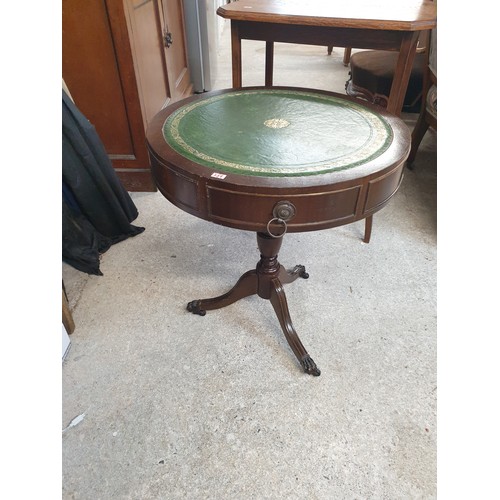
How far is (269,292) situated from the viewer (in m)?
1.47

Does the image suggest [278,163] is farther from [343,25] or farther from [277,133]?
Answer: [343,25]

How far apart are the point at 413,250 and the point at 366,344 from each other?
0.69 metres

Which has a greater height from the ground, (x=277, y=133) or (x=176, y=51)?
(x=277, y=133)

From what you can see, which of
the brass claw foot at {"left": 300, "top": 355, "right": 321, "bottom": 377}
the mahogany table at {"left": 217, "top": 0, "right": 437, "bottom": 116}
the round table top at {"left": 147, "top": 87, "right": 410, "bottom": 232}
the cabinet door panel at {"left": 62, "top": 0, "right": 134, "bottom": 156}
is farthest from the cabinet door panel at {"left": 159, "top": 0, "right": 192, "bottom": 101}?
the brass claw foot at {"left": 300, "top": 355, "right": 321, "bottom": 377}

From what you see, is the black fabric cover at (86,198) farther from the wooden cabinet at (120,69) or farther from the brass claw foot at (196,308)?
the brass claw foot at (196,308)

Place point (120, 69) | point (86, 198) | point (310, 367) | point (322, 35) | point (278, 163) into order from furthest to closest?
point (120, 69) < point (86, 198) < point (322, 35) < point (310, 367) < point (278, 163)

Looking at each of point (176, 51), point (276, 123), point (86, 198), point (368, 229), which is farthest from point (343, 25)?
point (176, 51)

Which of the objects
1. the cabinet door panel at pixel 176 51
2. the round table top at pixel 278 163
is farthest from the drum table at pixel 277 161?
the cabinet door panel at pixel 176 51

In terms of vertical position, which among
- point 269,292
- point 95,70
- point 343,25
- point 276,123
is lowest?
point 269,292

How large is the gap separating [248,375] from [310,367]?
0.22 metres

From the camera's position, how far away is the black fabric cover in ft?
5.29

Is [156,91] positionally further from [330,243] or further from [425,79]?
[425,79]

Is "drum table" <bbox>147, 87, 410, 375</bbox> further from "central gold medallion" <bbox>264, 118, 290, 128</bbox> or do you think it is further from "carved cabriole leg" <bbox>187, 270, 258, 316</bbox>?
"carved cabriole leg" <bbox>187, 270, 258, 316</bbox>

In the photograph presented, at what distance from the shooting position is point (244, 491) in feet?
3.46
